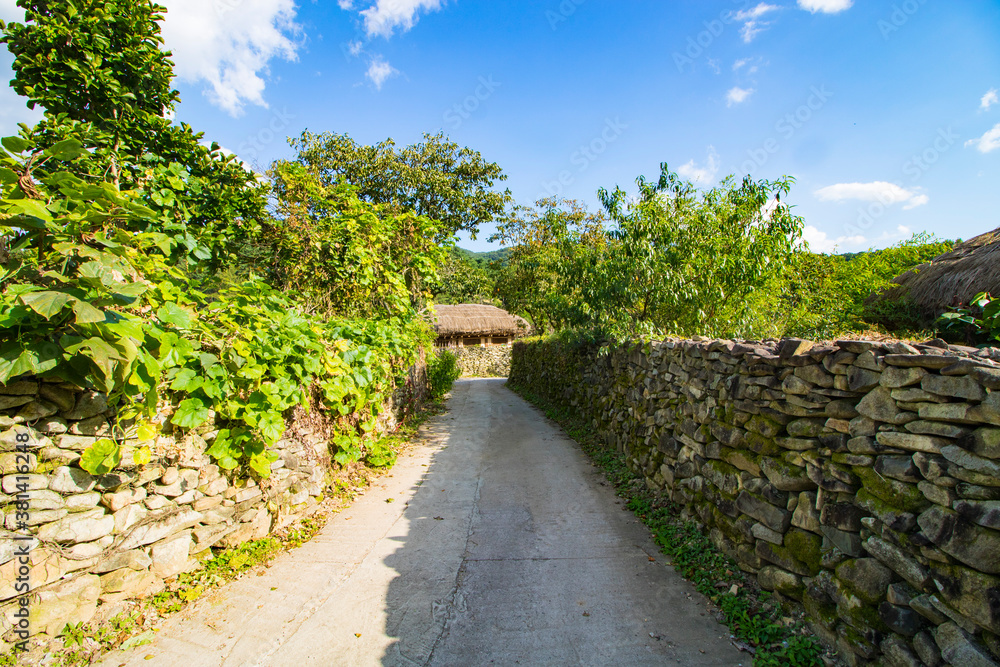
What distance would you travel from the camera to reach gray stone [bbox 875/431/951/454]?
231 cm

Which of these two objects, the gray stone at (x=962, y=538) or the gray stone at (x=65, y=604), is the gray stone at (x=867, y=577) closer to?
the gray stone at (x=962, y=538)

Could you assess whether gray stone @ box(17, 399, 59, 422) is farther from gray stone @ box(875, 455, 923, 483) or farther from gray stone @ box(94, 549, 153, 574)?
gray stone @ box(875, 455, 923, 483)

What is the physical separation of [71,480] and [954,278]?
845 centimetres

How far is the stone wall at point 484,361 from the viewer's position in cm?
2695

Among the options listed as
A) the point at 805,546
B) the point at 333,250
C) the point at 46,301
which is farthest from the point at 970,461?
the point at 333,250

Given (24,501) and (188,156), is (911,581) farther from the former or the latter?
(188,156)

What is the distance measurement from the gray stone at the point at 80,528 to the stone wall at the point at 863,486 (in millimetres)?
4596

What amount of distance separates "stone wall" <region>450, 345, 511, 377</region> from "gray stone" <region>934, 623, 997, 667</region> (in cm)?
2465

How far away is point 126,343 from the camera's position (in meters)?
2.66

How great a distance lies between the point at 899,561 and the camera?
241cm

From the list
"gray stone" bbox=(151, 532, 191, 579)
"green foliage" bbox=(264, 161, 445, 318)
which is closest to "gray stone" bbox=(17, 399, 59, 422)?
"gray stone" bbox=(151, 532, 191, 579)

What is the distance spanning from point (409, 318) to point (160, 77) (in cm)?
470

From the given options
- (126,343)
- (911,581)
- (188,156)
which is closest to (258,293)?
(126,343)

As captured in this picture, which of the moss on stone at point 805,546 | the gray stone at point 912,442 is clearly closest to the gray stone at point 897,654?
the moss on stone at point 805,546
